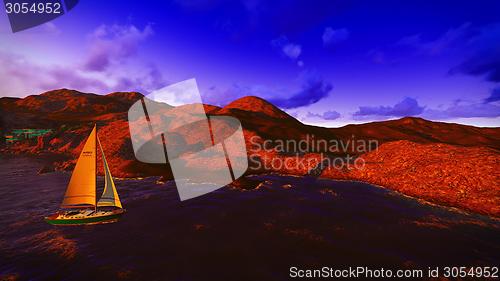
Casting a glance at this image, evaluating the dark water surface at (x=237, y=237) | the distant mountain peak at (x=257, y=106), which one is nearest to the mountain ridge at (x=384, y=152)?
the distant mountain peak at (x=257, y=106)

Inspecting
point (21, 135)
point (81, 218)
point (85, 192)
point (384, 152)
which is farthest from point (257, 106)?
point (21, 135)

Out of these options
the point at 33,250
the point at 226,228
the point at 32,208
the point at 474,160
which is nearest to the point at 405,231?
the point at 226,228

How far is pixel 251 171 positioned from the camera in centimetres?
5825

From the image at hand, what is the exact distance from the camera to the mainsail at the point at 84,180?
27.6 metres

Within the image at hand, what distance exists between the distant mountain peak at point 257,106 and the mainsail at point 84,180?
263 ft

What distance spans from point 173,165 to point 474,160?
5832 cm

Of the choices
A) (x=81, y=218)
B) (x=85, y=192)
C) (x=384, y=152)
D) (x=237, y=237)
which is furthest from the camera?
(x=384, y=152)

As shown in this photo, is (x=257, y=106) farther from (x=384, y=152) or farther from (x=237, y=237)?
(x=237, y=237)

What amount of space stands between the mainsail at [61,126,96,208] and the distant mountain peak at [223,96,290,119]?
80.2 m

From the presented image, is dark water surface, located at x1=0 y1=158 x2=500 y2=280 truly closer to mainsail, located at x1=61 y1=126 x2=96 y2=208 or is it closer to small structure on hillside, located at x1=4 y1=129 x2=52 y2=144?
mainsail, located at x1=61 y1=126 x2=96 y2=208

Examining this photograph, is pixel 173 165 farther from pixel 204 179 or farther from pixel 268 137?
pixel 268 137

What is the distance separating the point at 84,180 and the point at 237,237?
18007 mm

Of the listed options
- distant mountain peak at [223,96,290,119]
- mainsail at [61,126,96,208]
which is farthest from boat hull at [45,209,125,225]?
distant mountain peak at [223,96,290,119]

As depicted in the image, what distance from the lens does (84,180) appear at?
28.2 meters
